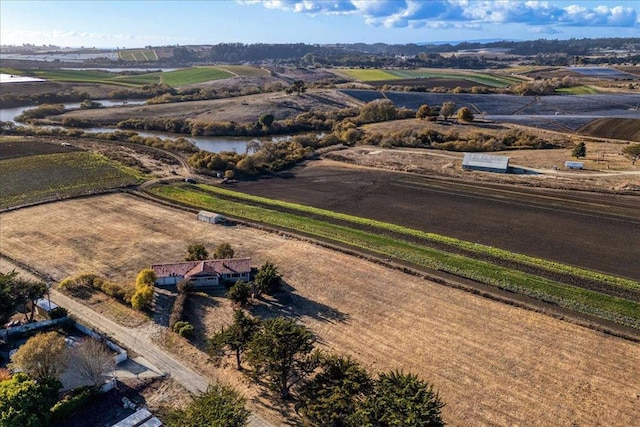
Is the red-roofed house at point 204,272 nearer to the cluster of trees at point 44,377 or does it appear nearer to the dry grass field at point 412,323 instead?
the dry grass field at point 412,323

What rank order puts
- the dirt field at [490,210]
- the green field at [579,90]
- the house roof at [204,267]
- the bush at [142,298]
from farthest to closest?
the green field at [579,90] < the dirt field at [490,210] < the house roof at [204,267] < the bush at [142,298]

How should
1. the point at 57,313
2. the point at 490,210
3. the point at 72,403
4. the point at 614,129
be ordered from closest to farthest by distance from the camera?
the point at 72,403 → the point at 57,313 → the point at 490,210 → the point at 614,129

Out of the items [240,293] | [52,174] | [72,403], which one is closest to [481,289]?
[240,293]

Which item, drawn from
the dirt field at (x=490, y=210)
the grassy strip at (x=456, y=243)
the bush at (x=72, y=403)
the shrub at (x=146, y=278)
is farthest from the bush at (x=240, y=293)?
the dirt field at (x=490, y=210)

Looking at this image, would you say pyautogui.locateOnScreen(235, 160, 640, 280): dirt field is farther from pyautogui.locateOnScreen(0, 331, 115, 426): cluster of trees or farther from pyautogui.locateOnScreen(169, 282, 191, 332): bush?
pyautogui.locateOnScreen(0, 331, 115, 426): cluster of trees

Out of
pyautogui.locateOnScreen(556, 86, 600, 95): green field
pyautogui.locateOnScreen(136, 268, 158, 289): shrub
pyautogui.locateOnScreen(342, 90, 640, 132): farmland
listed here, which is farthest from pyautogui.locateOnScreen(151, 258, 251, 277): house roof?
pyautogui.locateOnScreen(556, 86, 600, 95): green field

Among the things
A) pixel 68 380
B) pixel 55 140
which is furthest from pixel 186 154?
pixel 68 380

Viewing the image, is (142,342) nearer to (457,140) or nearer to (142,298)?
(142,298)

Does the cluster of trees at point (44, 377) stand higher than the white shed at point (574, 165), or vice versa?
the white shed at point (574, 165)
